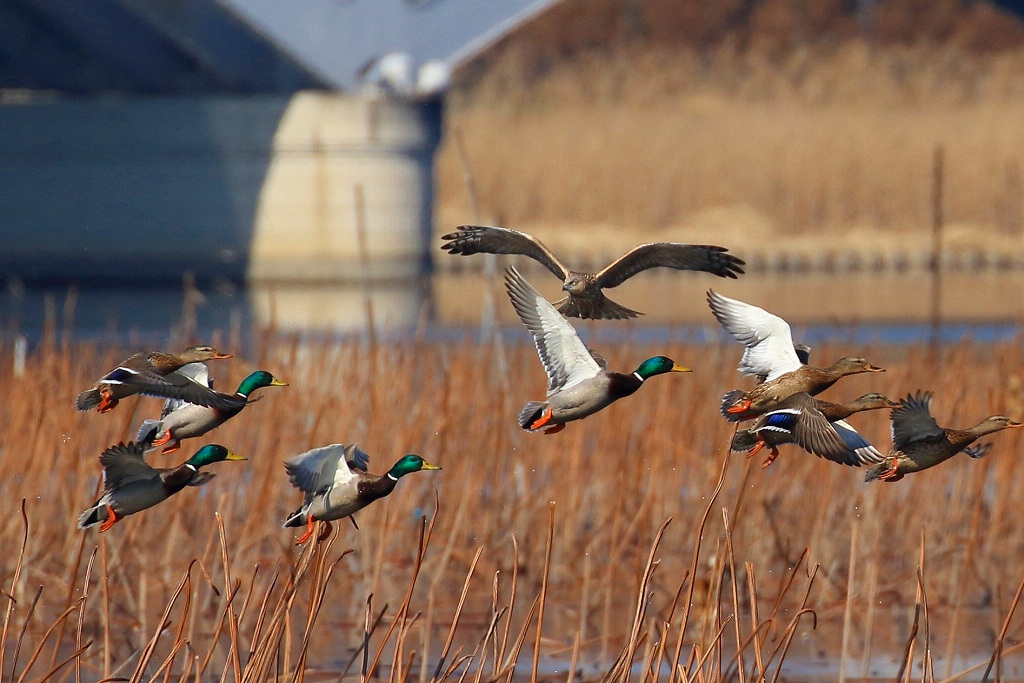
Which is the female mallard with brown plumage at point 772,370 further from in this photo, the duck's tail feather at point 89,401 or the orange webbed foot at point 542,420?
the duck's tail feather at point 89,401

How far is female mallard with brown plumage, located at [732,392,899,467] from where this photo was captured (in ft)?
8.83

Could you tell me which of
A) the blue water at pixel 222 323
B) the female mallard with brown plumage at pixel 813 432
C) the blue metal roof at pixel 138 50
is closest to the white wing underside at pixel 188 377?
the female mallard with brown plumage at pixel 813 432

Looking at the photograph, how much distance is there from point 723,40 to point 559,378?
58841 millimetres

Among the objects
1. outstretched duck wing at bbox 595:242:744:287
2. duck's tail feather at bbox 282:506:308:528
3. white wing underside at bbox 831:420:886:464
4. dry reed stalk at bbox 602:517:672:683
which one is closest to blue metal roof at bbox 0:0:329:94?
dry reed stalk at bbox 602:517:672:683

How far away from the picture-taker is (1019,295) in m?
30.1

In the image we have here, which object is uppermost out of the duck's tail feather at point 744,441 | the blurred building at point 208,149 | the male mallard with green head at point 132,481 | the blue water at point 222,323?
the blurred building at point 208,149

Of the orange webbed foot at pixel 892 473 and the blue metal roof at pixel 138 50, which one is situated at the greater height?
the blue metal roof at pixel 138 50

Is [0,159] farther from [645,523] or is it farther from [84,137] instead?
[645,523]

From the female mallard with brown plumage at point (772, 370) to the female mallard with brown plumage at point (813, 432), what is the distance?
1.7 inches

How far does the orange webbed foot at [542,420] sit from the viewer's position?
9.64ft

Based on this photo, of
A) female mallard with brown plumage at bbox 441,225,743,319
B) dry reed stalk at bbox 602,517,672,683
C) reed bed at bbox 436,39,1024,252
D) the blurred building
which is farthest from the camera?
reed bed at bbox 436,39,1024,252

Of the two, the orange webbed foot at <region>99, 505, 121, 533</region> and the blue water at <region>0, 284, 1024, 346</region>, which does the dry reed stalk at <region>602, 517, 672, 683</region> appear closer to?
the orange webbed foot at <region>99, 505, 121, 533</region>

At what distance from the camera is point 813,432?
277 cm

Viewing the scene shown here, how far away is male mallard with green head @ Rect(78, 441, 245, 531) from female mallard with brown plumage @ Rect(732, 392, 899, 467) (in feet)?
2.71
